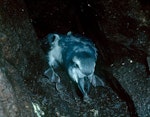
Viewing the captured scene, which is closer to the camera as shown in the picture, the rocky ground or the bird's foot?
the rocky ground

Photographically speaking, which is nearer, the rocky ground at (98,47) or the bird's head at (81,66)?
the rocky ground at (98,47)

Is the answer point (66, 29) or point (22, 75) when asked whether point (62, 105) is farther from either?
point (66, 29)

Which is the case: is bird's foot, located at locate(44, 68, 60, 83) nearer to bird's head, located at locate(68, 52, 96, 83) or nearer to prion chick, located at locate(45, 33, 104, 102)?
prion chick, located at locate(45, 33, 104, 102)

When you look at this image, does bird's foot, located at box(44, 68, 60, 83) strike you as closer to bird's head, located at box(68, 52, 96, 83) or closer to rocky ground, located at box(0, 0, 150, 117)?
rocky ground, located at box(0, 0, 150, 117)

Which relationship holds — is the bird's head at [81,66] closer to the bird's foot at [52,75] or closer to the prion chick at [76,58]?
the prion chick at [76,58]

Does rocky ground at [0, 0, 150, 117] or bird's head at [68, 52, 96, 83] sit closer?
rocky ground at [0, 0, 150, 117]

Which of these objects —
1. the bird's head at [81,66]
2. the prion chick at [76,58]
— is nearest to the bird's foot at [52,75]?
the prion chick at [76,58]

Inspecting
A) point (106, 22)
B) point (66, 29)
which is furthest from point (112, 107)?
point (66, 29)

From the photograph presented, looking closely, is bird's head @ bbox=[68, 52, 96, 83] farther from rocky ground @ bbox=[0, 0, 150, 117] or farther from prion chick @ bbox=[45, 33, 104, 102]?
rocky ground @ bbox=[0, 0, 150, 117]

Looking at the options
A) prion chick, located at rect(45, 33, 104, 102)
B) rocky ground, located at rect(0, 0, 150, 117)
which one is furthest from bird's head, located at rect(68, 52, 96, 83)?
rocky ground, located at rect(0, 0, 150, 117)
